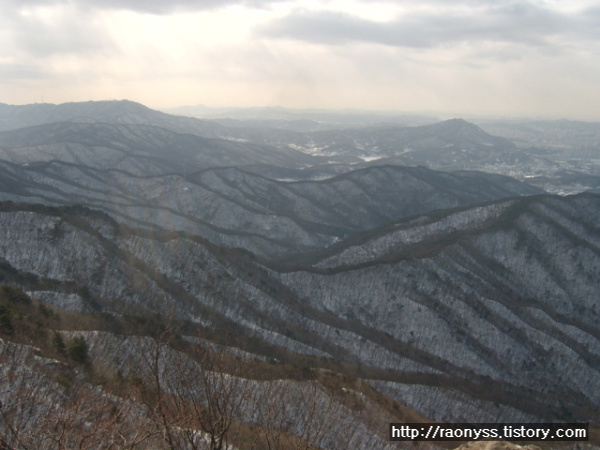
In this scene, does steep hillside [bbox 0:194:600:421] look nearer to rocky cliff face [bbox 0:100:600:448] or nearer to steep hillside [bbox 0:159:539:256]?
rocky cliff face [bbox 0:100:600:448]

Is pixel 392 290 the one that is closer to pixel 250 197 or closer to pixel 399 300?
pixel 399 300

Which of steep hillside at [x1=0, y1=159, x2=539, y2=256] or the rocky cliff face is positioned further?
steep hillside at [x1=0, y1=159, x2=539, y2=256]

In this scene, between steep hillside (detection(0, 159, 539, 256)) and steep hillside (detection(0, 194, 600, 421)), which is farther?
steep hillside (detection(0, 159, 539, 256))

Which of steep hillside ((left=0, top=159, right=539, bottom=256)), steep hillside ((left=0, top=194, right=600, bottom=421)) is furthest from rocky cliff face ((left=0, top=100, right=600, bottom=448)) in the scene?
steep hillside ((left=0, top=159, right=539, bottom=256))

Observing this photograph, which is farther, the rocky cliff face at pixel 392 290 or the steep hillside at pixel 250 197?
the steep hillside at pixel 250 197

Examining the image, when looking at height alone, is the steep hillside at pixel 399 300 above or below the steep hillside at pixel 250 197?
below

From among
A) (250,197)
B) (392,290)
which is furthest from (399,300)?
(250,197)

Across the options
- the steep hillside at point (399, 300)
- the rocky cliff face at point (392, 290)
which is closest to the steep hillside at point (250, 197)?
the rocky cliff face at point (392, 290)

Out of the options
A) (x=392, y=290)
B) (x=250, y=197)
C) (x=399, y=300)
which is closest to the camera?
(x=399, y=300)

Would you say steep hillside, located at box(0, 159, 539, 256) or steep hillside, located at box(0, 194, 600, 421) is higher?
steep hillside, located at box(0, 159, 539, 256)

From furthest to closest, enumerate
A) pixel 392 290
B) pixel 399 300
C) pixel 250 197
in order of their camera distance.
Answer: pixel 250 197 < pixel 392 290 < pixel 399 300

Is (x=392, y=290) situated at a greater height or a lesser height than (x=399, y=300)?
greater

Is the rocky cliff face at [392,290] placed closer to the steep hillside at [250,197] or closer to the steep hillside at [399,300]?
the steep hillside at [399,300]
